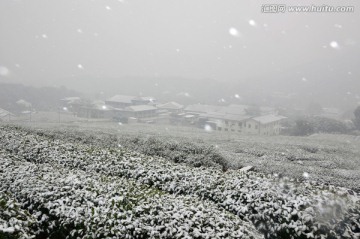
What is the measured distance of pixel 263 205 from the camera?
8.68m

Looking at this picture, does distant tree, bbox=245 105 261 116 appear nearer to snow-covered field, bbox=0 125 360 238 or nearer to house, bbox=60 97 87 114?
house, bbox=60 97 87 114

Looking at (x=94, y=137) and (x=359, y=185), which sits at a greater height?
(x=94, y=137)

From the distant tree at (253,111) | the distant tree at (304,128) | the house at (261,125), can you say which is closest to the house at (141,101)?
the distant tree at (253,111)

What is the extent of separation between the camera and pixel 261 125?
58312 millimetres

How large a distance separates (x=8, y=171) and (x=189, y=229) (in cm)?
734

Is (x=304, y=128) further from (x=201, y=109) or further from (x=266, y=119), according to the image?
(x=201, y=109)

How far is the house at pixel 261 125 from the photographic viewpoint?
5828 centimetres

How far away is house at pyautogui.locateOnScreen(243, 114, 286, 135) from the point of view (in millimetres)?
58281

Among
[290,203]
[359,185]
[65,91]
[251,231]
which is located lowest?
[359,185]

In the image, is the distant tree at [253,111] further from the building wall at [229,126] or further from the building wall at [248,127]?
the building wall at [229,126]

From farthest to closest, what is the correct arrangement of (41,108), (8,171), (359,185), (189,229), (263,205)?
(41,108), (359,185), (8,171), (263,205), (189,229)

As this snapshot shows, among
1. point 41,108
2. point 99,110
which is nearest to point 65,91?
point 41,108

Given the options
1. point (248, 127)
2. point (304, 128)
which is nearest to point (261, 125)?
point (248, 127)

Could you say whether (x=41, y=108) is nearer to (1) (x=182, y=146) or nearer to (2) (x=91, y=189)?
(1) (x=182, y=146)
